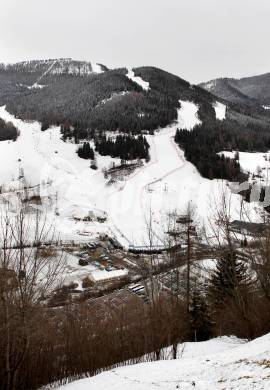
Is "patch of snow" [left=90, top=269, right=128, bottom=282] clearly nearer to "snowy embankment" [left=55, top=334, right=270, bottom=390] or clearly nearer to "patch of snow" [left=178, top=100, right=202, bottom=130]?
"snowy embankment" [left=55, top=334, right=270, bottom=390]

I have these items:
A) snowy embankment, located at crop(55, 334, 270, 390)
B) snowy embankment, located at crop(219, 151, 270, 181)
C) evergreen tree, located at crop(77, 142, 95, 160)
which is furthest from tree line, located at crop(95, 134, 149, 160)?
snowy embankment, located at crop(55, 334, 270, 390)

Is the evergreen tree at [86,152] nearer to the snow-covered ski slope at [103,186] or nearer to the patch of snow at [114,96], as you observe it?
the snow-covered ski slope at [103,186]

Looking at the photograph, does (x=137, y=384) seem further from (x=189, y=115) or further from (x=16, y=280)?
(x=189, y=115)

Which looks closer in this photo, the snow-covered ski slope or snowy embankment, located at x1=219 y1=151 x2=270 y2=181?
the snow-covered ski slope

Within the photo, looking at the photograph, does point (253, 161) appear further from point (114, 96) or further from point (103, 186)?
point (114, 96)

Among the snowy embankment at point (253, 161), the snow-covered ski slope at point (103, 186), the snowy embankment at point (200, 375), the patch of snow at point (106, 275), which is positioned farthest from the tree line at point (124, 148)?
the snowy embankment at point (200, 375)

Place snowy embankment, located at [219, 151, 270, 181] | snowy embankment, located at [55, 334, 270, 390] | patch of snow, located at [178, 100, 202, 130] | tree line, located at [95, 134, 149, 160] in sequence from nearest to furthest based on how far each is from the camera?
snowy embankment, located at [55, 334, 270, 390] < snowy embankment, located at [219, 151, 270, 181] < tree line, located at [95, 134, 149, 160] < patch of snow, located at [178, 100, 202, 130]

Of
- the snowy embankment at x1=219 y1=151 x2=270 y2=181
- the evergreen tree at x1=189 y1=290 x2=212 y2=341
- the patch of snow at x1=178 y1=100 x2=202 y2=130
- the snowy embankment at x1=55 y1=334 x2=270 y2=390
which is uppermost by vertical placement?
the patch of snow at x1=178 y1=100 x2=202 y2=130
